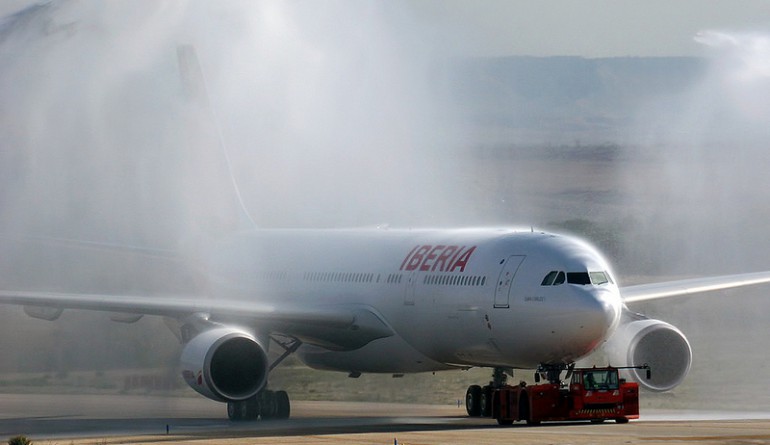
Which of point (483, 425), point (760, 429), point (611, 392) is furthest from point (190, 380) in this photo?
point (760, 429)

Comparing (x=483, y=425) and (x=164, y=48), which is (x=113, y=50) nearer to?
(x=164, y=48)

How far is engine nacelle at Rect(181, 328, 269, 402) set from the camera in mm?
38469

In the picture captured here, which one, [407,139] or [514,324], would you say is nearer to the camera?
[514,324]

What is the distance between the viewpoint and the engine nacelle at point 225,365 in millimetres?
38469

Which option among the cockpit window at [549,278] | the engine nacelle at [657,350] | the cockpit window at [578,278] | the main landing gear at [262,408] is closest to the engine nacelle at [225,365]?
the main landing gear at [262,408]

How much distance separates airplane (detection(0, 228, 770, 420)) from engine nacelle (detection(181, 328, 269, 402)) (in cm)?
3

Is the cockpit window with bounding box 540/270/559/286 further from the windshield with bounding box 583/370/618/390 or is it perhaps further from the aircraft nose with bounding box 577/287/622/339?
the windshield with bounding box 583/370/618/390

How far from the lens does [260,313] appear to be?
40.7 metres

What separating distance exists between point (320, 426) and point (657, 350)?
8.52 m

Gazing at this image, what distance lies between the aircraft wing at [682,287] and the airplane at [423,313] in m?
0.05

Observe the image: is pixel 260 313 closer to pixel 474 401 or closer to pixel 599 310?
pixel 474 401

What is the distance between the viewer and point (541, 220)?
72.5 m

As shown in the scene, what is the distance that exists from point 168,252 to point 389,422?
12909 mm

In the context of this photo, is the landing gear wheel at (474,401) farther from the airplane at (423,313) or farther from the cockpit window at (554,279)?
the cockpit window at (554,279)
